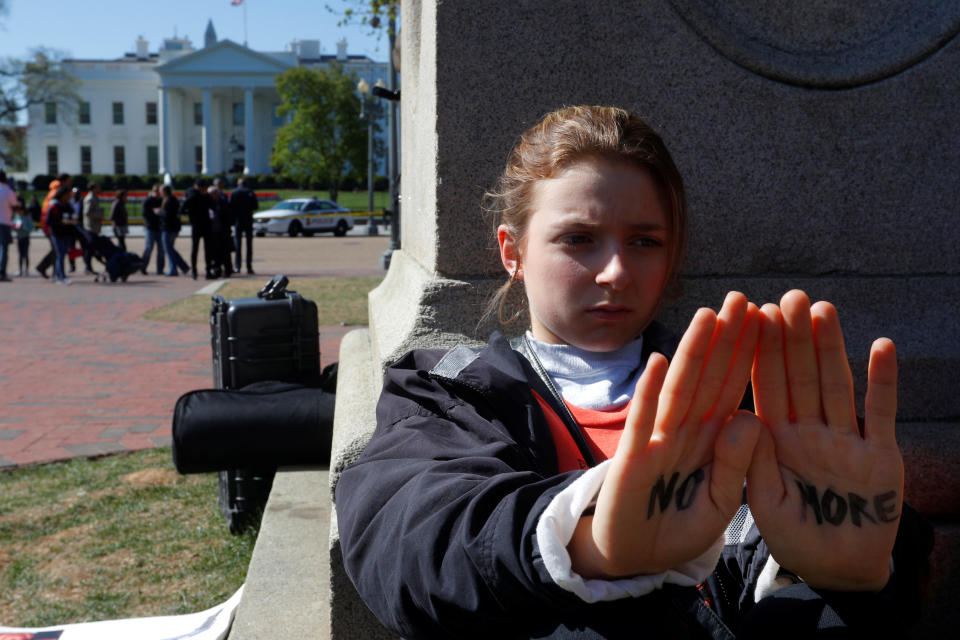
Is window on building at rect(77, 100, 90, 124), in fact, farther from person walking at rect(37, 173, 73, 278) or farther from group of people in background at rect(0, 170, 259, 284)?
person walking at rect(37, 173, 73, 278)

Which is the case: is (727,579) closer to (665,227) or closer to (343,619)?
(665,227)

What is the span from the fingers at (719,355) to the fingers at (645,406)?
0.18 feet

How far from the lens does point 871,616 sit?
1.30m

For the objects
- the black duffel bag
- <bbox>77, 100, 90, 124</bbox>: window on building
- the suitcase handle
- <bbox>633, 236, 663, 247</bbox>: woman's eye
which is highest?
<bbox>77, 100, 90, 124</bbox>: window on building

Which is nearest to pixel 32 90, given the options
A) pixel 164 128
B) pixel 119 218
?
pixel 164 128

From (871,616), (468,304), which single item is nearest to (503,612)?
(871,616)

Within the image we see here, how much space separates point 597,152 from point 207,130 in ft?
290

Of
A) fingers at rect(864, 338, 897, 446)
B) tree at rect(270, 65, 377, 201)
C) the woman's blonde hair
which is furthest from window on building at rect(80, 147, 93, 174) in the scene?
fingers at rect(864, 338, 897, 446)

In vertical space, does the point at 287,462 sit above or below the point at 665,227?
below

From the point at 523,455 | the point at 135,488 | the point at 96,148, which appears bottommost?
the point at 135,488

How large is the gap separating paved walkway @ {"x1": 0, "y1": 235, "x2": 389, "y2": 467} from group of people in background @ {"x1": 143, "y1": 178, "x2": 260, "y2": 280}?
5.34 feet

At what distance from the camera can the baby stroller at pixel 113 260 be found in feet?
50.4

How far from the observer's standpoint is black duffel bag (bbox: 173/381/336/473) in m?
3.42

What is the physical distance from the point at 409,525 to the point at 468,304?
117cm
